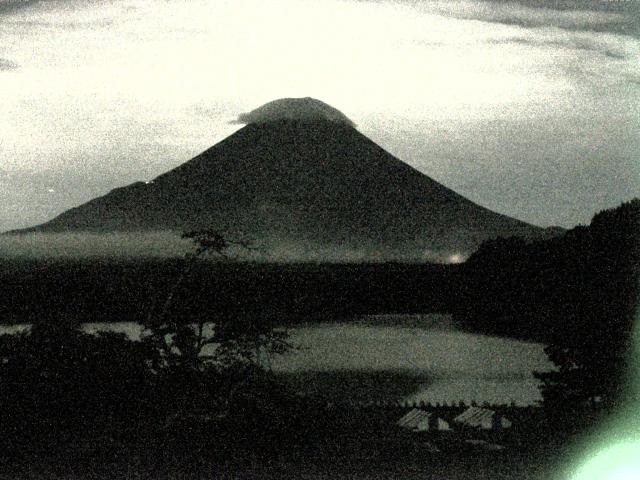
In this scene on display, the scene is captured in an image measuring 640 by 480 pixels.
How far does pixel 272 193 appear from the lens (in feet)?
275

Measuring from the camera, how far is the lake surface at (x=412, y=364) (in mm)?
35812

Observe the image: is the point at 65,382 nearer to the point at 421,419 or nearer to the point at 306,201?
the point at 421,419

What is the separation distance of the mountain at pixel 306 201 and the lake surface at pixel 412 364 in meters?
8.95

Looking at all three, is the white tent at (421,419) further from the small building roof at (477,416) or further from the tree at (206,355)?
the tree at (206,355)

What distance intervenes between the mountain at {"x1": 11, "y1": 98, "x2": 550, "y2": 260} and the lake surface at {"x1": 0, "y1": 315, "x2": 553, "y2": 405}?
8948 mm

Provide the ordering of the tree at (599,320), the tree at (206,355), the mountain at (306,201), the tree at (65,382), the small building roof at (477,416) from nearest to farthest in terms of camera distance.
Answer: the tree at (65,382), the tree at (206,355), the tree at (599,320), the small building roof at (477,416), the mountain at (306,201)

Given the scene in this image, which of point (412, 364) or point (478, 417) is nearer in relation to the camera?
point (478, 417)

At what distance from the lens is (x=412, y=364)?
49.5 meters

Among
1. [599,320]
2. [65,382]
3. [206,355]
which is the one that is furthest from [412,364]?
[65,382]

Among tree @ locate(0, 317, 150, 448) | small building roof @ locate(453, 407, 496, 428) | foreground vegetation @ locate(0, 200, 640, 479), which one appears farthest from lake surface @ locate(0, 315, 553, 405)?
tree @ locate(0, 317, 150, 448)

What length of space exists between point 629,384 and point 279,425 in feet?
16.6

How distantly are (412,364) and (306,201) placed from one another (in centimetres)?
3850

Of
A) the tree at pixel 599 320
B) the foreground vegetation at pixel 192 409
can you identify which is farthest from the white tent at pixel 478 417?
the foreground vegetation at pixel 192 409

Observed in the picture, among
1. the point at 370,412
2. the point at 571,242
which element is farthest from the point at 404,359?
the point at 571,242
